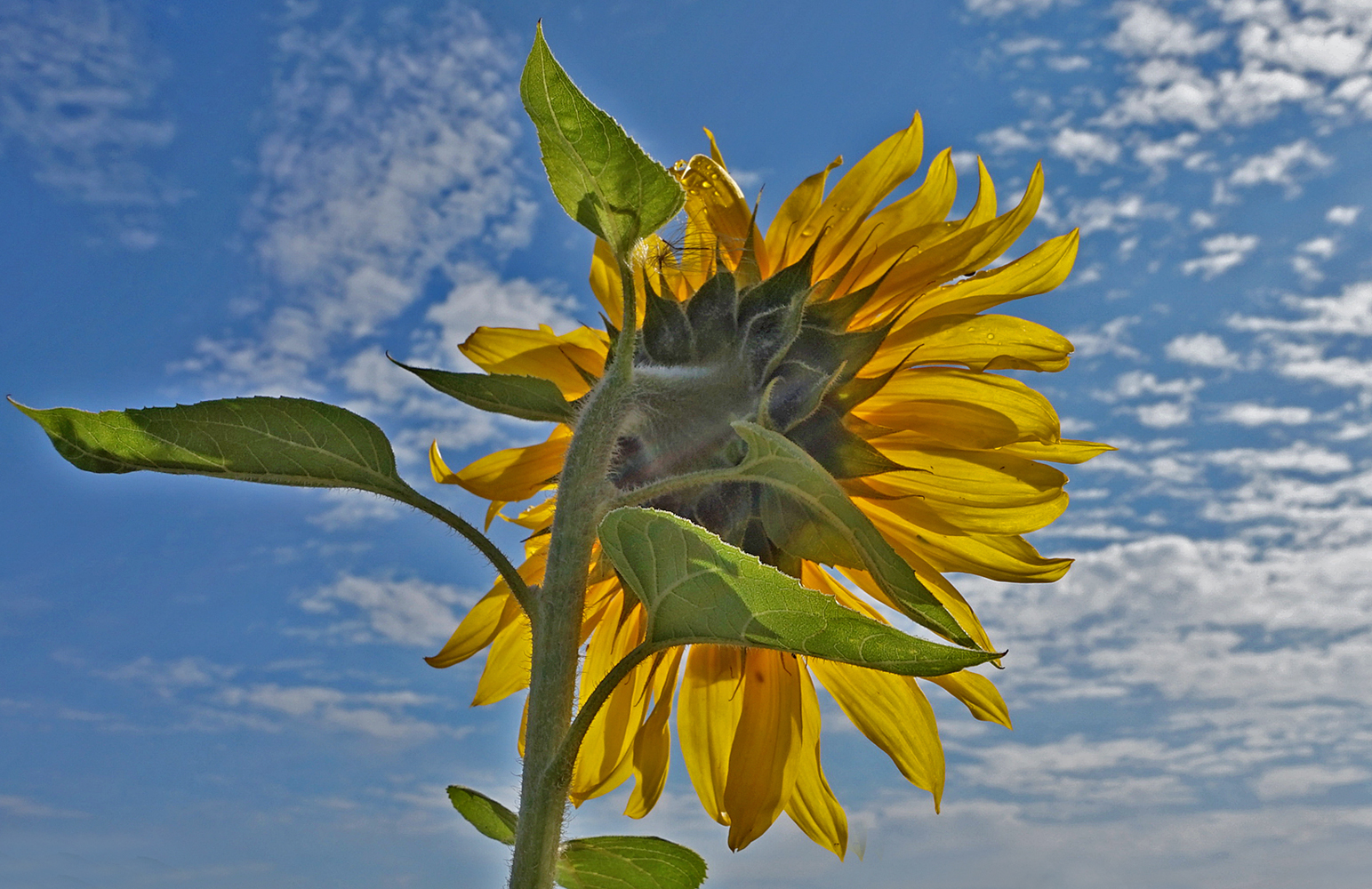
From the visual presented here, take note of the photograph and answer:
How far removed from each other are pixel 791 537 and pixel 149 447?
907mm

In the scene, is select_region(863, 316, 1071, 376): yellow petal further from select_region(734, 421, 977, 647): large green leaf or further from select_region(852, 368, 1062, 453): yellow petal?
select_region(734, 421, 977, 647): large green leaf

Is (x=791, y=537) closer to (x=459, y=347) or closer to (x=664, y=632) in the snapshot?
(x=664, y=632)

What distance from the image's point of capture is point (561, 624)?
125 centimetres

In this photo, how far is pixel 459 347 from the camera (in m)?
2.16

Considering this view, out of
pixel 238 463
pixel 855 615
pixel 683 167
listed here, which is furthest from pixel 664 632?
pixel 683 167

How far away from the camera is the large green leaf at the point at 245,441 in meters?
1.34

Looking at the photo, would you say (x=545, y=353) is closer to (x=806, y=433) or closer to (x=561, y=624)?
(x=806, y=433)

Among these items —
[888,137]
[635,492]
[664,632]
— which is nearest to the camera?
[664,632]

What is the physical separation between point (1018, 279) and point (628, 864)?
1193 millimetres

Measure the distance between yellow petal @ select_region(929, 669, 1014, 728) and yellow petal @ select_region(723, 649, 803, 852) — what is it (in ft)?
1.17

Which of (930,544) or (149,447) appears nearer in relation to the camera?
(149,447)

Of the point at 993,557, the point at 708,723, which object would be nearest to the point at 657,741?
the point at 708,723

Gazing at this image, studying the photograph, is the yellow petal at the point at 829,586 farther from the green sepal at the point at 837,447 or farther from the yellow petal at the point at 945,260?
the yellow petal at the point at 945,260

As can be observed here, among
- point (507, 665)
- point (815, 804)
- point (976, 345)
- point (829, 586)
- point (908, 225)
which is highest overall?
point (908, 225)
